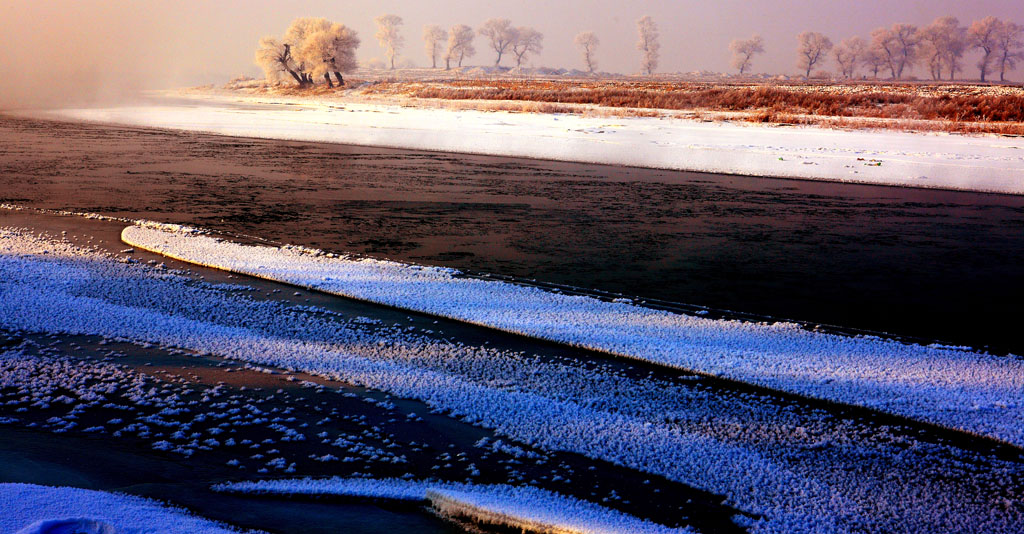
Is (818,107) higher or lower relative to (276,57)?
lower

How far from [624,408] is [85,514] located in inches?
87.6

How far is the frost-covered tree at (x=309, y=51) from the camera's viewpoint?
190ft

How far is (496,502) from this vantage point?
2.72 m

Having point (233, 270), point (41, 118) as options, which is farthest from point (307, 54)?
point (233, 270)

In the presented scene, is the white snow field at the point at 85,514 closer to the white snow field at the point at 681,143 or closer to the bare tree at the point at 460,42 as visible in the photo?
the white snow field at the point at 681,143

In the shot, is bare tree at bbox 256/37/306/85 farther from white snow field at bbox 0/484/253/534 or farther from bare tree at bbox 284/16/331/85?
white snow field at bbox 0/484/253/534

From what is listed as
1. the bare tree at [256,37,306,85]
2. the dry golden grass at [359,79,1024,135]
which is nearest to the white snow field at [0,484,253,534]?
the dry golden grass at [359,79,1024,135]

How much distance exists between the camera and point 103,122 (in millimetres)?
23516

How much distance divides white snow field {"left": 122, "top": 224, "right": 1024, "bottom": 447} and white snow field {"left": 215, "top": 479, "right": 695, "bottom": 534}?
1.63m

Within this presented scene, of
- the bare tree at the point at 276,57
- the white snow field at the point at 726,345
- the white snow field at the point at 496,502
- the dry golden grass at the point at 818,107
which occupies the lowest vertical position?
the white snow field at the point at 496,502

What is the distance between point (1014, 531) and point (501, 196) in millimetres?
7826

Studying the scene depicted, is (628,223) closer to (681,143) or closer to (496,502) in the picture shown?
(496,502)

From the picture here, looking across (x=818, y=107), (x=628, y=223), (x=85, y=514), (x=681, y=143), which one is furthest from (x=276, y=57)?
(x=85, y=514)

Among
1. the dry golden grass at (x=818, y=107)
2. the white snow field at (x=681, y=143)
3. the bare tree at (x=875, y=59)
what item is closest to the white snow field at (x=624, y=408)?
the white snow field at (x=681, y=143)
